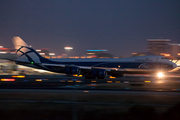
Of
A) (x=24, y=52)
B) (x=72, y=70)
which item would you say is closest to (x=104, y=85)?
(x=72, y=70)

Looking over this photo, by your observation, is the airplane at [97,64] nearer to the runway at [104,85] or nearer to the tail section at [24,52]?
the tail section at [24,52]

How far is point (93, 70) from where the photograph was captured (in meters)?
30.1

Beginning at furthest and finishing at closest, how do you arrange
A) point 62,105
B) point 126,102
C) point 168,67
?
point 168,67 < point 126,102 < point 62,105

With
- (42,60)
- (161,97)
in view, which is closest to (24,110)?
(161,97)

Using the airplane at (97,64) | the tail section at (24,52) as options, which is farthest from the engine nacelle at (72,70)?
the tail section at (24,52)

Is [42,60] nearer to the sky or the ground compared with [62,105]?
nearer to the sky

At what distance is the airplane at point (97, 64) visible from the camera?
29797mm

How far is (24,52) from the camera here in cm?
3478

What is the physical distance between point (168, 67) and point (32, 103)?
23.8 m

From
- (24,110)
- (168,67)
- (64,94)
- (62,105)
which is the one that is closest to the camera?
(24,110)

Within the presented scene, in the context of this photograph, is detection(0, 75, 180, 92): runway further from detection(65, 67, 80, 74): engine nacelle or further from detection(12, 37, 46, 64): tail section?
detection(12, 37, 46, 64): tail section

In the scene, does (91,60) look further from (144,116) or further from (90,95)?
(144,116)

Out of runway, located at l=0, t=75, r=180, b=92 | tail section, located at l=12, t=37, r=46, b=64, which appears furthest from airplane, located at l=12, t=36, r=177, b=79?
runway, located at l=0, t=75, r=180, b=92

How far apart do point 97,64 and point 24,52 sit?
1369 centimetres
